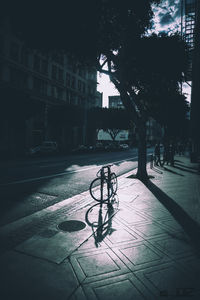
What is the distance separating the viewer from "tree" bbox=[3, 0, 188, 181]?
31.9ft

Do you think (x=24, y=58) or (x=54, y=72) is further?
(x=54, y=72)

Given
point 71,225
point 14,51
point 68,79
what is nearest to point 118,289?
point 71,225

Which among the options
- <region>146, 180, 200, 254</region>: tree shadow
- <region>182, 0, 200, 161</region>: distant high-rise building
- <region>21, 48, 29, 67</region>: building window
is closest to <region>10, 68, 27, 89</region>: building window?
<region>21, 48, 29, 67</region>: building window

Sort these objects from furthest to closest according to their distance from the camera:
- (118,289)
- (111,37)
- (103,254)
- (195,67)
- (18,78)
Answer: (18,78), (195,67), (111,37), (103,254), (118,289)

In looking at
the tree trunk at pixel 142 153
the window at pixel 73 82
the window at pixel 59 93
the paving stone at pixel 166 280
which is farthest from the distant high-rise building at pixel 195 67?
the window at pixel 73 82

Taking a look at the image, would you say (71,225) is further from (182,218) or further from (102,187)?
(182,218)

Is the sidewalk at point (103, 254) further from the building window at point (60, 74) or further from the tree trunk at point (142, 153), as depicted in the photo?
the building window at point (60, 74)

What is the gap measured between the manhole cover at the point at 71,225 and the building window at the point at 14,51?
31856mm

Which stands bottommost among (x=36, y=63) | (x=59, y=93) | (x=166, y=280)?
(x=166, y=280)

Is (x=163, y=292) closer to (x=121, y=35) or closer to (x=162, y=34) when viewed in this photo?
(x=121, y=35)

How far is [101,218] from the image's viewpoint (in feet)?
17.4

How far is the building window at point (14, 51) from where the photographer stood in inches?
1209

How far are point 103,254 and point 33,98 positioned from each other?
3411 cm

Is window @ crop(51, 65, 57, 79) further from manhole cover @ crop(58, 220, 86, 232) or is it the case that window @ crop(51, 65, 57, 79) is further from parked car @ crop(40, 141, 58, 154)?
manhole cover @ crop(58, 220, 86, 232)
